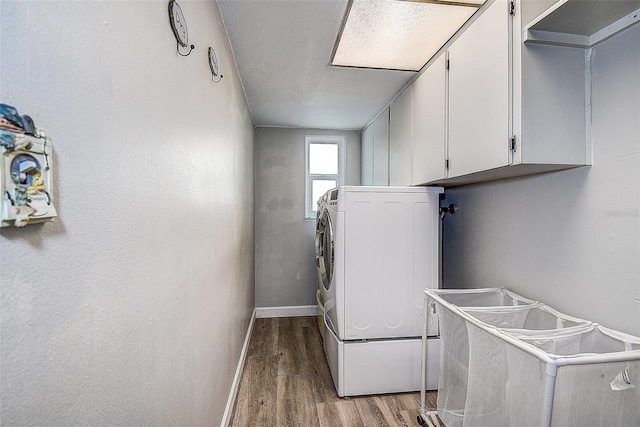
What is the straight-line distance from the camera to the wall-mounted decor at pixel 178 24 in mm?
897

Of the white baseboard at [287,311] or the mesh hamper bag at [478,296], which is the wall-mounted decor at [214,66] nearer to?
the mesh hamper bag at [478,296]

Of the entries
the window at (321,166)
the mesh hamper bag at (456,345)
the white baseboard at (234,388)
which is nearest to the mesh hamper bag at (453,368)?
the mesh hamper bag at (456,345)

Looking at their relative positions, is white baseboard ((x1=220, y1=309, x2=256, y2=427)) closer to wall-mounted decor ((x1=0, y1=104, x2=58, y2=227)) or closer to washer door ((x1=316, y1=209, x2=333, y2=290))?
washer door ((x1=316, y1=209, x2=333, y2=290))

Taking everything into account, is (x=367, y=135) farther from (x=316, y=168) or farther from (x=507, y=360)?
(x=507, y=360)

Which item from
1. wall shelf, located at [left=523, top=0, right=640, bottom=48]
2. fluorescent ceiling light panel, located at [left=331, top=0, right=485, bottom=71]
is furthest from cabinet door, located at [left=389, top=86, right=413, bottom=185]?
wall shelf, located at [left=523, top=0, right=640, bottom=48]

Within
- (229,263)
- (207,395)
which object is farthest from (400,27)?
(207,395)

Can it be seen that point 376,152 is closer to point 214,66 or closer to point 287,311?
point 214,66

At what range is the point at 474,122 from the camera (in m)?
1.52

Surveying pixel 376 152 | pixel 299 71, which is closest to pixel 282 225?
pixel 376 152

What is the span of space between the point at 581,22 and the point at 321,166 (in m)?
2.83

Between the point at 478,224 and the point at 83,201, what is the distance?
2.17 meters

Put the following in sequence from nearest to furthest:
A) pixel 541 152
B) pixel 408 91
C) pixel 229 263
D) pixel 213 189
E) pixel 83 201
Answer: pixel 83 201
pixel 541 152
pixel 213 189
pixel 229 263
pixel 408 91

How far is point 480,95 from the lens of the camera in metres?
1.46

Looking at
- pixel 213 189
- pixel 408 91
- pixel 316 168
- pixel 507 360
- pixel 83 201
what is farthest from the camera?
pixel 316 168
